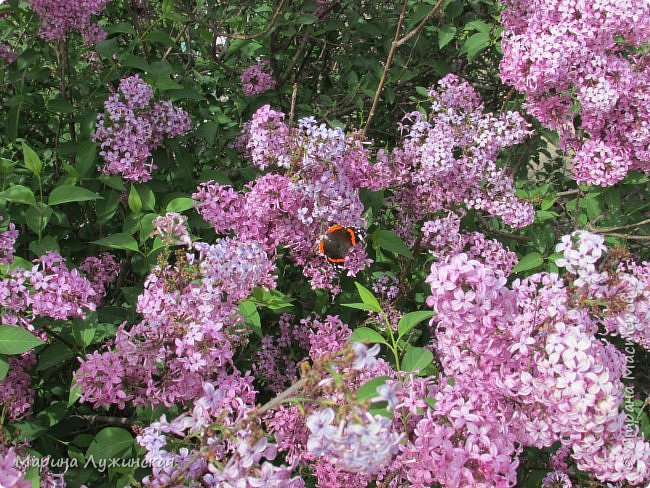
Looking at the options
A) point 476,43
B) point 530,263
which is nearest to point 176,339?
point 530,263

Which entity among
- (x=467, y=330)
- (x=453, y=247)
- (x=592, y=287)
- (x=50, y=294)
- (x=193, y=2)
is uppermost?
(x=193, y=2)

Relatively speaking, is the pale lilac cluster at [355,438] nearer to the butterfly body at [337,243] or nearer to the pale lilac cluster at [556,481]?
the butterfly body at [337,243]

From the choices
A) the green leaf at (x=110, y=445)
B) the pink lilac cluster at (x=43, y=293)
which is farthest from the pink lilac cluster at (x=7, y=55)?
the green leaf at (x=110, y=445)

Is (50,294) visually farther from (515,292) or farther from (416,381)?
(515,292)

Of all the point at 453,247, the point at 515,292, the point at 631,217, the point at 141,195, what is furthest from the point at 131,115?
the point at 631,217

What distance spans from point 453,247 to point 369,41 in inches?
58.5

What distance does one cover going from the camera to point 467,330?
151 centimetres

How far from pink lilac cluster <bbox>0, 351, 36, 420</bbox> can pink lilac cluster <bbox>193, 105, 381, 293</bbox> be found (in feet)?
2.45

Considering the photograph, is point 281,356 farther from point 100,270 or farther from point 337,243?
point 100,270

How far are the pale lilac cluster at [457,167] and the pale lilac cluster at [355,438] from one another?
4.88 ft

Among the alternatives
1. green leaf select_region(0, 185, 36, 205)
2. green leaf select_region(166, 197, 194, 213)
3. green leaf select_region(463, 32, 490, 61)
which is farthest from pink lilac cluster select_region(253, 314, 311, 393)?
green leaf select_region(463, 32, 490, 61)

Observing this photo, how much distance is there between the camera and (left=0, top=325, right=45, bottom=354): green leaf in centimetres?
161

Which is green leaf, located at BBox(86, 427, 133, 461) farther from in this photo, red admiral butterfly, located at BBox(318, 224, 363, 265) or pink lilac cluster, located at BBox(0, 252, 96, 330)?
red admiral butterfly, located at BBox(318, 224, 363, 265)

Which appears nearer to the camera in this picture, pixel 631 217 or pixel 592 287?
pixel 592 287
